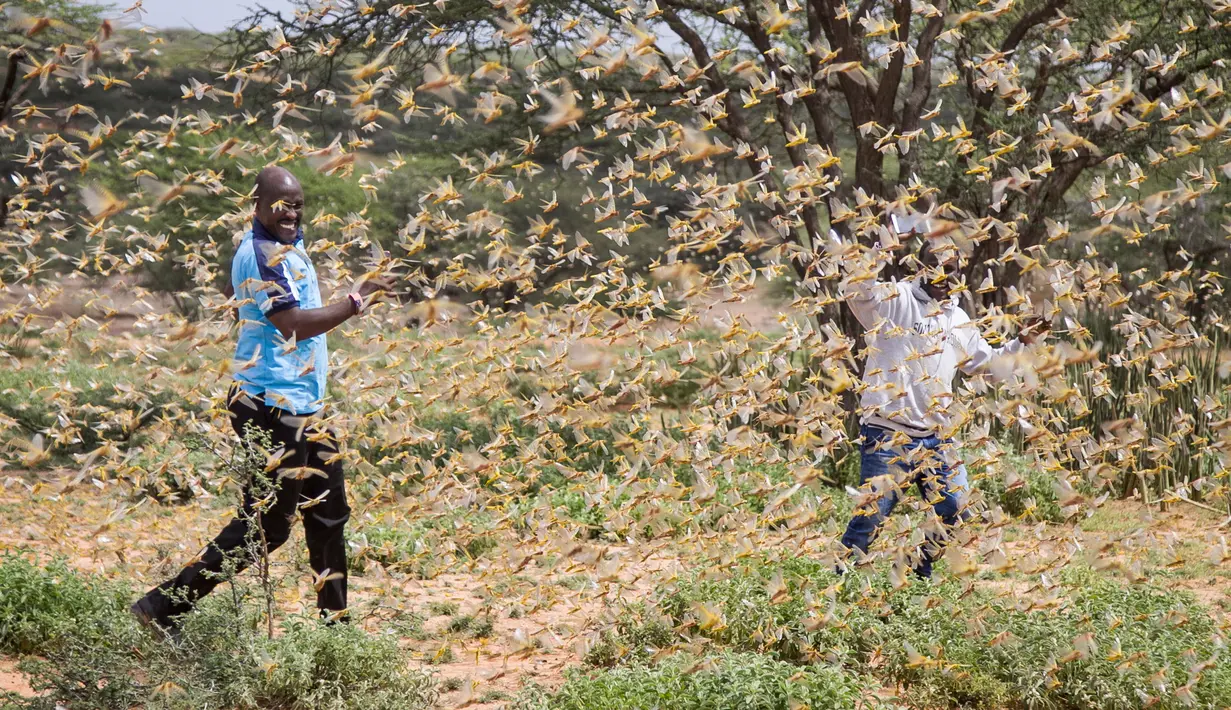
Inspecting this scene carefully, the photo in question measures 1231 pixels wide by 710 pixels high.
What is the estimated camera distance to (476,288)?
466 centimetres

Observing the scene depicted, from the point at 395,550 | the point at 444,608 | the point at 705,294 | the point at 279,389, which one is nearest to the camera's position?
the point at 279,389

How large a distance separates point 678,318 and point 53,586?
2.91m

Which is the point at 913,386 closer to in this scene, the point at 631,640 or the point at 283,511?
the point at 631,640

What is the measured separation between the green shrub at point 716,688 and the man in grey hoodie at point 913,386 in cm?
89

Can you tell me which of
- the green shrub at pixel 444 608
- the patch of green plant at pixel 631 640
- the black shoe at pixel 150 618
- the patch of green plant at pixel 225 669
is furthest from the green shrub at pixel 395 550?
the patch of green plant at pixel 225 669

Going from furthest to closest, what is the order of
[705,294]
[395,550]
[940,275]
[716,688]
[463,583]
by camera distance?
[395,550]
[463,583]
[705,294]
[940,275]
[716,688]

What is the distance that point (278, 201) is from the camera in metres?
4.13

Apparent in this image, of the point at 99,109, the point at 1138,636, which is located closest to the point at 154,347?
the point at 1138,636

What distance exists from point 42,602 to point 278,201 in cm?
215

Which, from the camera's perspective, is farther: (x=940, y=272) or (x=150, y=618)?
(x=940, y=272)

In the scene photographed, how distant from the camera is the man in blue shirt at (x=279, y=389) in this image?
4.07 meters

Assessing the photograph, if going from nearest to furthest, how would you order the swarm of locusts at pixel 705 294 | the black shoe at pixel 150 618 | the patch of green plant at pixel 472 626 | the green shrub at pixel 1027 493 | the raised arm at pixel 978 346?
the black shoe at pixel 150 618 → the swarm of locusts at pixel 705 294 → the raised arm at pixel 978 346 → the patch of green plant at pixel 472 626 → the green shrub at pixel 1027 493

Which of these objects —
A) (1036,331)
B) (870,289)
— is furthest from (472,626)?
(1036,331)

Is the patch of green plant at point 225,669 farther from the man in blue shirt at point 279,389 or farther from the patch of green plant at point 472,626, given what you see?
the patch of green plant at point 472,626
